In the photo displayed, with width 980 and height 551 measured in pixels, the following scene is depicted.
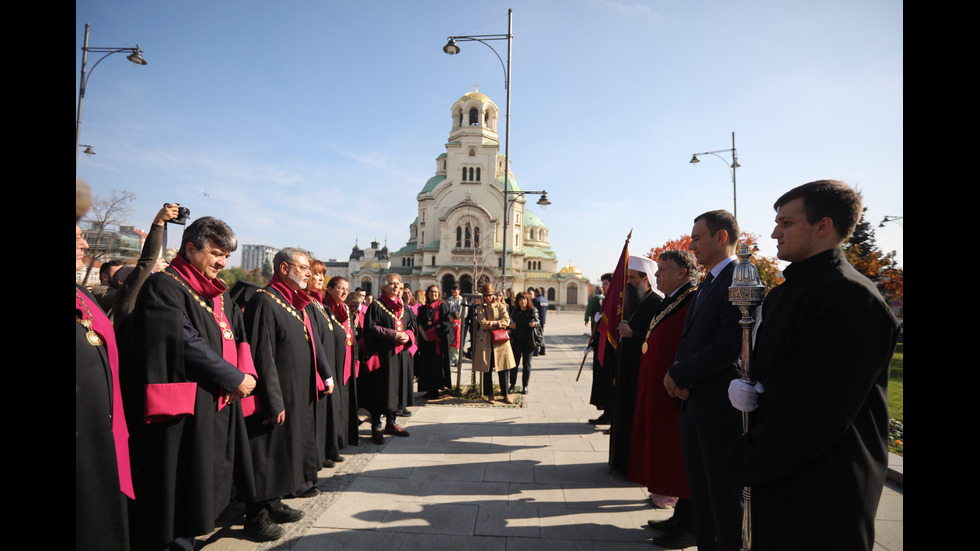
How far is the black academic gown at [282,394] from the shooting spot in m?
3.49

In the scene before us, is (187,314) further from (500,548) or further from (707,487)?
(707,487)

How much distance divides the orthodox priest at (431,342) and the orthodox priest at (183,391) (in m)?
4.92

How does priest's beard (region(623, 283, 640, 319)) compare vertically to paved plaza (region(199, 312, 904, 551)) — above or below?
above

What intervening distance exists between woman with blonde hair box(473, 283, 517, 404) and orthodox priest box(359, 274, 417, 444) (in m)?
1.80

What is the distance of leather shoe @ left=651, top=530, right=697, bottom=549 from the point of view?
332cm

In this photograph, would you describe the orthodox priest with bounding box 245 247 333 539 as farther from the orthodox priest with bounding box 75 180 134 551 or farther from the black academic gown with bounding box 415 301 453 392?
the black academic gown with bounding box 415 301 453 392

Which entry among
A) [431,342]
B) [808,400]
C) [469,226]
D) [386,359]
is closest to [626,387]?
[808,400]

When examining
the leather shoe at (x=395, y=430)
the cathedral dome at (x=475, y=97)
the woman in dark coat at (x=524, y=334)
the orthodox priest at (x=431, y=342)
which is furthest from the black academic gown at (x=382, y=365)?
the cathedral dome at (x=475, y=97)

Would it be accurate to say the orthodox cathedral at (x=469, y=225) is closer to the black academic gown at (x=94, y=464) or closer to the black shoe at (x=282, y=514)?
the black shoe at (x=282, y=514)

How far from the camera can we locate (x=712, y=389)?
9.21 ft

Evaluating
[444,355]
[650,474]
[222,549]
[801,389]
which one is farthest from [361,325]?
[801,389]

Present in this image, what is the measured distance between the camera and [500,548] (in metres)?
3.24

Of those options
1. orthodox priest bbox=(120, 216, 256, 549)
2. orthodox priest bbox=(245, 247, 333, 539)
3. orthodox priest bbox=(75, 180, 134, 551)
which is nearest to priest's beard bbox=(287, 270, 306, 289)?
orthodox priest bbox=(245, 247, 333, 539)
